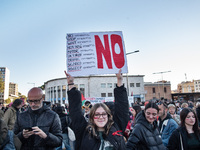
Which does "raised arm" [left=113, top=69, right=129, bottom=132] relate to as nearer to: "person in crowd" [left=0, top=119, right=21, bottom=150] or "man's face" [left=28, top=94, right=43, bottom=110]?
"man's face" [left=28, top=94, right=43, bottom=110]

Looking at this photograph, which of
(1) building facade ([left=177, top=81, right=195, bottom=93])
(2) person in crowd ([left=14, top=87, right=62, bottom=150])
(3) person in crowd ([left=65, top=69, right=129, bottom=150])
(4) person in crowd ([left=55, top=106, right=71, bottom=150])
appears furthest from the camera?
(1) building facade ([left=177, top=81, right=195, bottom=93])

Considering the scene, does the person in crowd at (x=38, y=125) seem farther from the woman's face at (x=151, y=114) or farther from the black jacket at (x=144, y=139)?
the woman's face at (x=151, y=114)

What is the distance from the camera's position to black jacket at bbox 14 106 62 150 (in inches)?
104

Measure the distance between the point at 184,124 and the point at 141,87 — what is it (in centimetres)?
4986

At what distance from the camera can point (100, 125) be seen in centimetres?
216

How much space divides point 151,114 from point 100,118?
4.49ft

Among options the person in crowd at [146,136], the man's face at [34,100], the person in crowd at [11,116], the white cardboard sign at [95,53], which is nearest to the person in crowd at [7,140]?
the man's face at [34,100]

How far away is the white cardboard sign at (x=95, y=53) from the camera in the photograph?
3.32 meters

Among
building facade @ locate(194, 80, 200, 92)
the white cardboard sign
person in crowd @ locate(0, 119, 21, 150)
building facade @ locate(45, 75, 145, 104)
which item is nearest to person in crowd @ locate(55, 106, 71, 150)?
the white cardboard sign

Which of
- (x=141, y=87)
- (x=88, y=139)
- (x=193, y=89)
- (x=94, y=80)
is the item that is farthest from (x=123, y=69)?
(x=193, y=89)

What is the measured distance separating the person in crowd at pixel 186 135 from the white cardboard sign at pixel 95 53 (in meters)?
1.64

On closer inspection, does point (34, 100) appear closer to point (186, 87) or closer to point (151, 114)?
point (151, 114)

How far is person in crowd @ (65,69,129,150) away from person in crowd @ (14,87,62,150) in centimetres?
71

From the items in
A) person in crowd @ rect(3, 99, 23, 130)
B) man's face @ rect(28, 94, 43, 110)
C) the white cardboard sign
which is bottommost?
person in crowd @ rect(3, 99, 23, 130)
